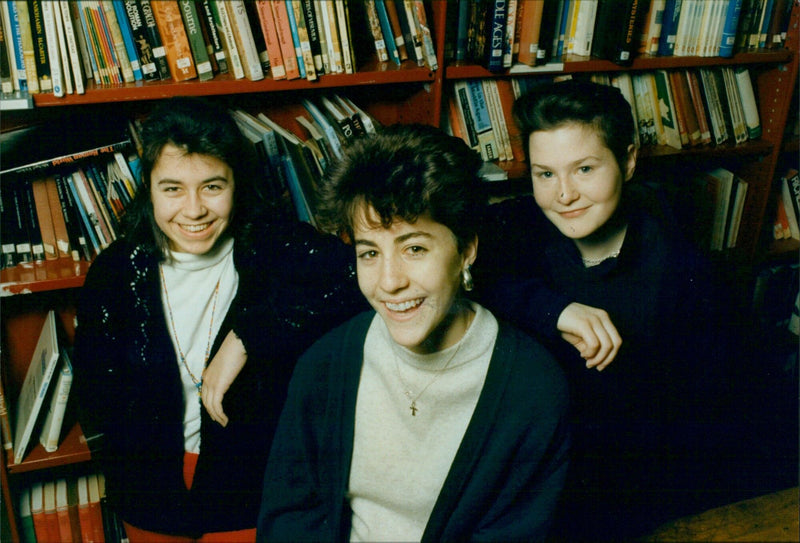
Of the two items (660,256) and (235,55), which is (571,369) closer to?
(660,256)

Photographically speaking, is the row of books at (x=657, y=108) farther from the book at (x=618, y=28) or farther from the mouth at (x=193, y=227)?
the mouth at (x=193, y=227)

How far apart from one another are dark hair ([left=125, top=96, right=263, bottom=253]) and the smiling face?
0.43m

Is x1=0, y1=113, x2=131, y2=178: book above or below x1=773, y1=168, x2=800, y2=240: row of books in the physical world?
above

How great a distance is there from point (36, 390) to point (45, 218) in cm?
49

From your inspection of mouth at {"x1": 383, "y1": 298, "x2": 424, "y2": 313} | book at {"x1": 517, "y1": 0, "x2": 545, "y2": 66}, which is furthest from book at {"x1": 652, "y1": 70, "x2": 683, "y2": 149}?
mouth at {"x1": 383, "y1": 298, "x2": 424, "y2": 313}

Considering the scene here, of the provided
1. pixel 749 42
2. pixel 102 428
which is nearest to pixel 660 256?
pixel 749 42

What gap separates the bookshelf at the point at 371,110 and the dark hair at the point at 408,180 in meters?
A: 0.56

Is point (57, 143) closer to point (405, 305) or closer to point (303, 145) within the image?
point (303, 145)

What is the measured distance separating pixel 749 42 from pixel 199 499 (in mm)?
2228

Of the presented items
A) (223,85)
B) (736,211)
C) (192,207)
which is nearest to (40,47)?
(223,85)

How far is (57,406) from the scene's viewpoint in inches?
69.1

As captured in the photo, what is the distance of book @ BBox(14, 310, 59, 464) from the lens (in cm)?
172

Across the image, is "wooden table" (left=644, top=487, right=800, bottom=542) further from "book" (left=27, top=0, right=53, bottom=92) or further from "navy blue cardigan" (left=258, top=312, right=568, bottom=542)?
"book" (left=27, top=0, right=53, bottom=92)

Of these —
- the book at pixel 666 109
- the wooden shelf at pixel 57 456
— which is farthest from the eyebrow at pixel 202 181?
the book at pixel 666 109
